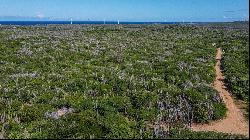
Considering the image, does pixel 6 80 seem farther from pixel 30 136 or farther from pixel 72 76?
pixel 30 136

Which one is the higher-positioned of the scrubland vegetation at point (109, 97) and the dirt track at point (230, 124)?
the scrubland vegetation at point (109, 97)

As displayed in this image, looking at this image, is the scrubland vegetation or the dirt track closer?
the scrubland vegetation

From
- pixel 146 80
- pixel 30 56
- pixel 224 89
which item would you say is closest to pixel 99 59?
pixel 30 56

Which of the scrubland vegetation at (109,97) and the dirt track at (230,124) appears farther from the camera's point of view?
the dirt track at (230,124)

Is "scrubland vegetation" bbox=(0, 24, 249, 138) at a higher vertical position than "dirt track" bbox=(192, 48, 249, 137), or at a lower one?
higher

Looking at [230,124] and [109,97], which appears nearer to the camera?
[230,124]

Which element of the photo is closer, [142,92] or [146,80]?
[142,92]

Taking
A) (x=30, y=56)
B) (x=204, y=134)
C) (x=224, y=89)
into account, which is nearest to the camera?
(x=204, y=134)

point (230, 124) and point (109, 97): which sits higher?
point (109, 97)

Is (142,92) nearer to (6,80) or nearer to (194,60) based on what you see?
(6,80)

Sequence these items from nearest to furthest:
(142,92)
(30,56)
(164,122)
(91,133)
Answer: (91,133)
(164,122)
(142,92)
(30,56)
